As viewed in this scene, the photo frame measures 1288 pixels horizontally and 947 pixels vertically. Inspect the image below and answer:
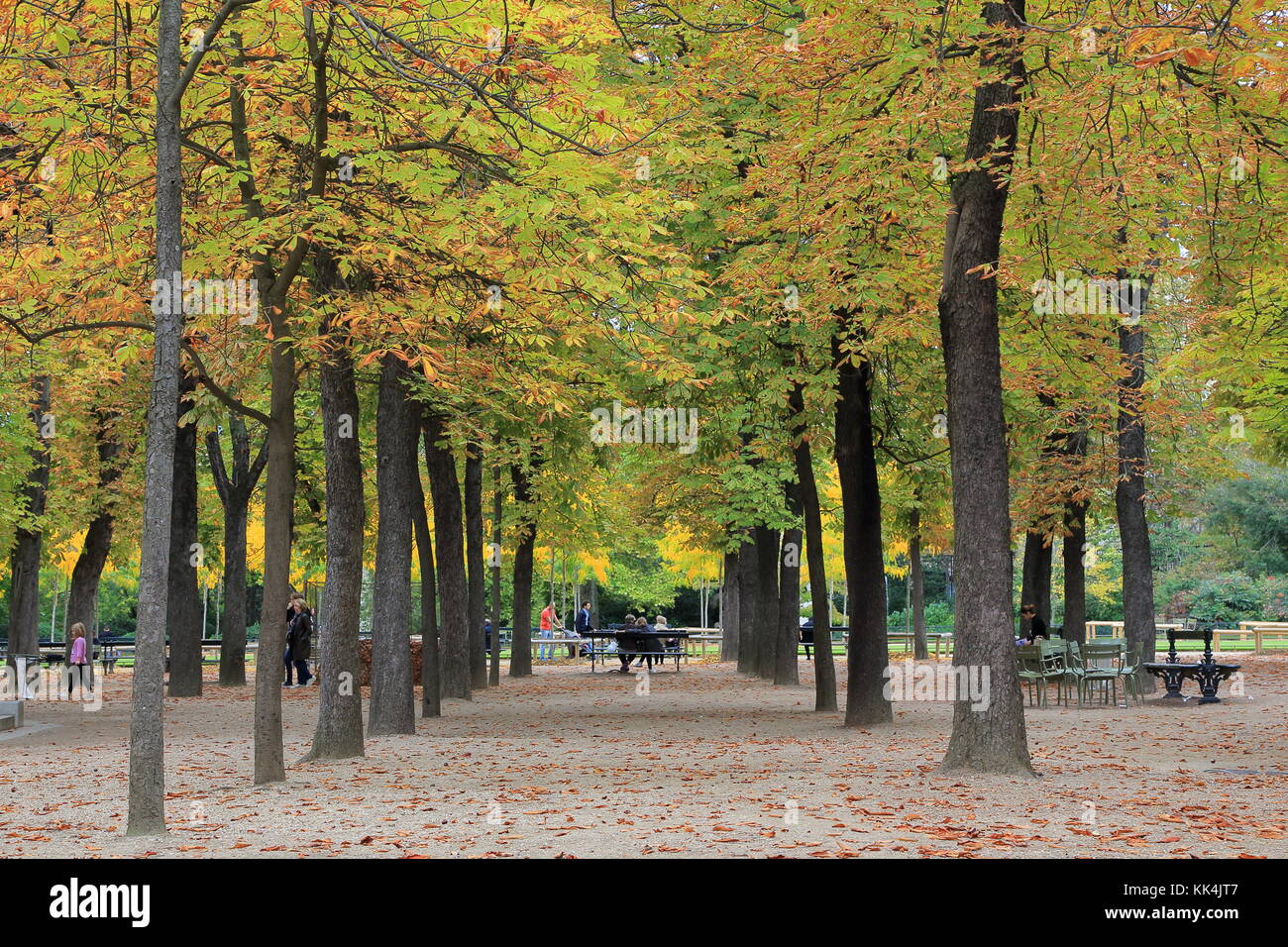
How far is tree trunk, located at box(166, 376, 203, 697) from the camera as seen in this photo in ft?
86.4

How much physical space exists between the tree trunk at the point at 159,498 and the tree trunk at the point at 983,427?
6997 mm

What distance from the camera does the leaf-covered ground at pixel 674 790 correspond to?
941cm

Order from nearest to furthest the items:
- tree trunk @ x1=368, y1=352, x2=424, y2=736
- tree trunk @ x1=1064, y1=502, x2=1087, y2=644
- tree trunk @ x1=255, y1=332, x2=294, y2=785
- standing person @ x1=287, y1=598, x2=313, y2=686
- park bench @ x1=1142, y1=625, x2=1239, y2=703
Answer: tree trunk @ x1=255, y1=332, x2=294, y2=785, tree trunk @ x1=368, y1=352, x2=424, y2=736, park bench @ x1=1142, y1=625, x2=1239, y2=703, tree trunk @ x1=1064, y1=502, x2=1087, y2=644, standing person @ x1=287, y1=598, x2=313, y2=686

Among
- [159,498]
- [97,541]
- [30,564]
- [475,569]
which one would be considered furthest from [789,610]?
[159,498]

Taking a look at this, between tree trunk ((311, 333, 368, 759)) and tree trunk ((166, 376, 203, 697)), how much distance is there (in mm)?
12193

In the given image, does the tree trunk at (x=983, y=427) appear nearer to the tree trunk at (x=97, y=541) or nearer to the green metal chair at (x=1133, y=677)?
Result: the green metal chair at (x=1133, y=677)

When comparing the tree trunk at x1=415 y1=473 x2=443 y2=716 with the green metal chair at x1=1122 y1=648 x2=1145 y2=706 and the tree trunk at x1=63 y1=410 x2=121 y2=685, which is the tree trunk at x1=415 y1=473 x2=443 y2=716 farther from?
the green metal chair at x1=1122 y1=648 x2=1145 y2=706

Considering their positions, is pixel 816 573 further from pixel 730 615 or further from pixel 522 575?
pixel 730 615

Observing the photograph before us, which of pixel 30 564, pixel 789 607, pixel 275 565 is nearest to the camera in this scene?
pixel 275 565

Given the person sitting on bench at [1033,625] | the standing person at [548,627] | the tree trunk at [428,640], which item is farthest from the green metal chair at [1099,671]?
the standing person at [548,627]

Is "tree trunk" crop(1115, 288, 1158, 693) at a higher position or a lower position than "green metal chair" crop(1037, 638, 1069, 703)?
higher

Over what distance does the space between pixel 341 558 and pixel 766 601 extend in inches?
642

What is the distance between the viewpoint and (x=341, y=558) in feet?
48.8

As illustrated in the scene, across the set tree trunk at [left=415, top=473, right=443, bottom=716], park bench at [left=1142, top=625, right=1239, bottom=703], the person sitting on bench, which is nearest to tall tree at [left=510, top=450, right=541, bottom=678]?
tree trunk at [left=415, top=473, right=443, bottom=716]
